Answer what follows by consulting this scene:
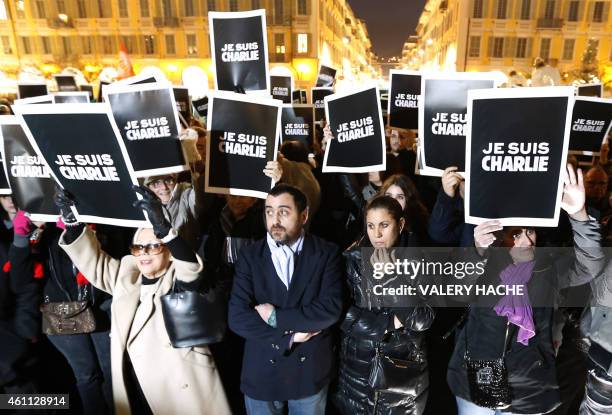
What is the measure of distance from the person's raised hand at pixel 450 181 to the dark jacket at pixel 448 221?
0.13 ft

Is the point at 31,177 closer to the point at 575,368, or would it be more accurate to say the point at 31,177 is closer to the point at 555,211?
the point at 555,211

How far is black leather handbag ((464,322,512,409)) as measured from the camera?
8.13ft

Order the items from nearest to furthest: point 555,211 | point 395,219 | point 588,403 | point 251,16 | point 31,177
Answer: point 555,211 < point 588,403 < point 395,219 < point 31,177 < point 251,16

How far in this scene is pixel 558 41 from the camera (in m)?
40.4

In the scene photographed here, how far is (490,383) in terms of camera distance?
2496mm

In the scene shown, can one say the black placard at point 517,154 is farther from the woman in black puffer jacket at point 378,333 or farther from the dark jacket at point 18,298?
the dark jacket at point 18,298

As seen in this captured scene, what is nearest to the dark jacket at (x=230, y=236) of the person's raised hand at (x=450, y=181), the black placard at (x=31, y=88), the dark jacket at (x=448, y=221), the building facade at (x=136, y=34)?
the dark jacket at (x=448, y=221)

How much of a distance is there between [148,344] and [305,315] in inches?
41.4

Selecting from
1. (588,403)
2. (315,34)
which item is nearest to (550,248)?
(588,403)

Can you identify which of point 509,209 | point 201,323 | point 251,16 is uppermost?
point 251,16

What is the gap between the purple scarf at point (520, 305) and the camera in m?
2.39

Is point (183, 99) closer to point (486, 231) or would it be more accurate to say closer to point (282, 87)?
point (282, 87)

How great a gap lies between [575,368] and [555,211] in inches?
82.7
